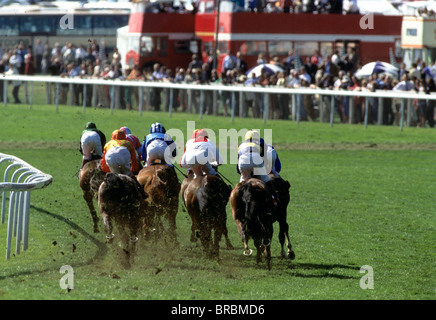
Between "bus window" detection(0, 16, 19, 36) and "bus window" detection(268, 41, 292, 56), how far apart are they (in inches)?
700

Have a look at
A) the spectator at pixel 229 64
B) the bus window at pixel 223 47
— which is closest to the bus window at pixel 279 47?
the bus window at pixel 223 47

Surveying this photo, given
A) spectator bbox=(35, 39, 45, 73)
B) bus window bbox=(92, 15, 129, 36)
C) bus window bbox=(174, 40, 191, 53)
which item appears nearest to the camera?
bus window bbox=(174, 40, 191, 53)

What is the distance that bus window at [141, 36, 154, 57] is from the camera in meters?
36.4

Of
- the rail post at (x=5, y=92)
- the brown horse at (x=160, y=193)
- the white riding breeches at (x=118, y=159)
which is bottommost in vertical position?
the rail post at (x=5, y=92)

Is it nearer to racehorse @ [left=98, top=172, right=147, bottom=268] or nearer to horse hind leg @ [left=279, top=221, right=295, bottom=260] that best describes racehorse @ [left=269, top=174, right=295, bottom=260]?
horse hind leg @ [left=279, top=221, right=295, bottom=260]

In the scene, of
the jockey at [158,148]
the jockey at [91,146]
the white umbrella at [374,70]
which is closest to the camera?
the jockey at [158,148]

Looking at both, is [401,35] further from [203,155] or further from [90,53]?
[203,155]

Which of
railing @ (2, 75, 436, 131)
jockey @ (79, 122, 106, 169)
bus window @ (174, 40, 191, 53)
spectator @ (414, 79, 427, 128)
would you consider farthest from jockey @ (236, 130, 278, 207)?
bus window @ (174, 40, 191, 53)

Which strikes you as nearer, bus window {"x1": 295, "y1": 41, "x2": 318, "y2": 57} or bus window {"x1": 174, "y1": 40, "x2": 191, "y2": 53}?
bus window {"x1": 295, "y1": 41, "x2": 318, "y2": 57}

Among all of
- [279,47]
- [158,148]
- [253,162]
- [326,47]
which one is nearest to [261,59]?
[279,47]

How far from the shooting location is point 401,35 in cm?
3291

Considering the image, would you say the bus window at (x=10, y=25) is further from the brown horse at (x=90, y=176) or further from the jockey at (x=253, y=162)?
the jockey at (x=253, y=162)

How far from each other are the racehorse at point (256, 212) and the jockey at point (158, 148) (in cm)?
168

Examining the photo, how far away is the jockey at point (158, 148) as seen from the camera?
430 inches
